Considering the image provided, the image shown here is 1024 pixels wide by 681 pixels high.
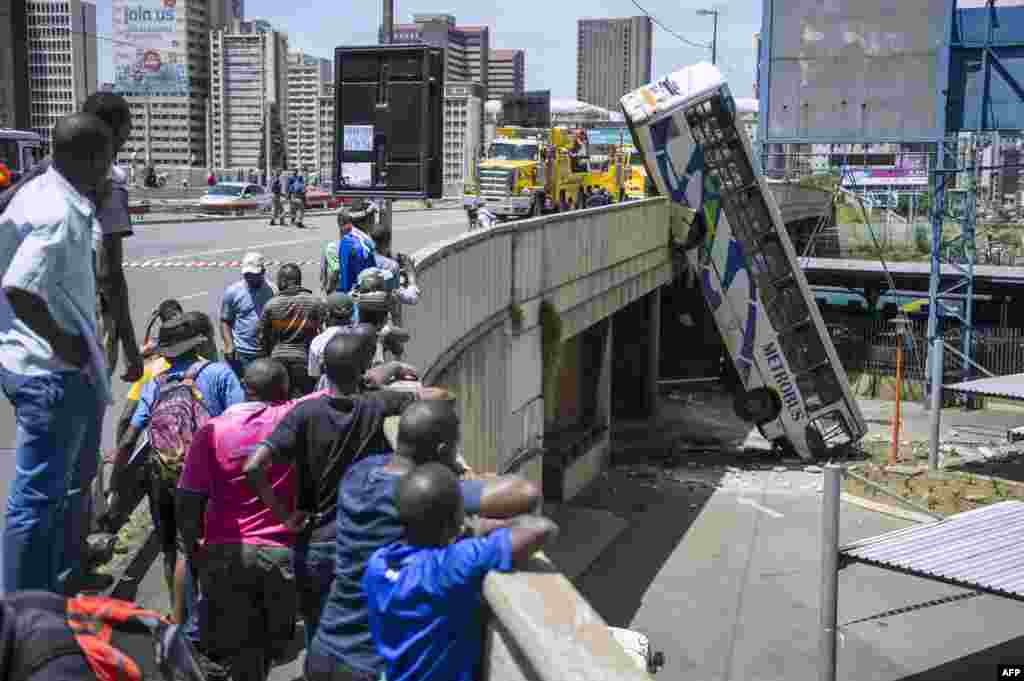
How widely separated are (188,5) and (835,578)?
163 m

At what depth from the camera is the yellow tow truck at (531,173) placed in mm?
33281

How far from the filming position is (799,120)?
30484 mm

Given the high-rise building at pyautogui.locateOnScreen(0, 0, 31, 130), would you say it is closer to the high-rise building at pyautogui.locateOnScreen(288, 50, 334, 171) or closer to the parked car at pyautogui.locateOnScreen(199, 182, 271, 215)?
the parked car at pyautogui.locateOnScreen(199, 182, 271, 215)

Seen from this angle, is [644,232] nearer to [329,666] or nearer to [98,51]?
[329,666]

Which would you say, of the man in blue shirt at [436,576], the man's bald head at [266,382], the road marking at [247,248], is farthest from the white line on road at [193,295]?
the man in blue shirt at [436,576]

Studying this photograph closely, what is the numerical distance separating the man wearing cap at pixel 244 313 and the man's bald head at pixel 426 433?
16.8 feet

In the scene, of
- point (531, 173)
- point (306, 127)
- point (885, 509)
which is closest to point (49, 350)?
point (885, 509)

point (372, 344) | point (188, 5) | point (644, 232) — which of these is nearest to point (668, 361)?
point (644, 232)

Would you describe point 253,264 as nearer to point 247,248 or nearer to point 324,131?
point 247,248

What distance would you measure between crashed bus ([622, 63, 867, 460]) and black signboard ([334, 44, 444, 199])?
12757mm

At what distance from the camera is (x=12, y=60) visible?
56.9 metres

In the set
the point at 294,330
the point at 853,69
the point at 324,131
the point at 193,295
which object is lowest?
the point at 193,295

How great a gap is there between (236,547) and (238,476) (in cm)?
28

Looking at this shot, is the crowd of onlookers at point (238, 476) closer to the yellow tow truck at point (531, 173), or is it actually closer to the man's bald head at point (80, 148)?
the man's bald head at point (80, 148)
